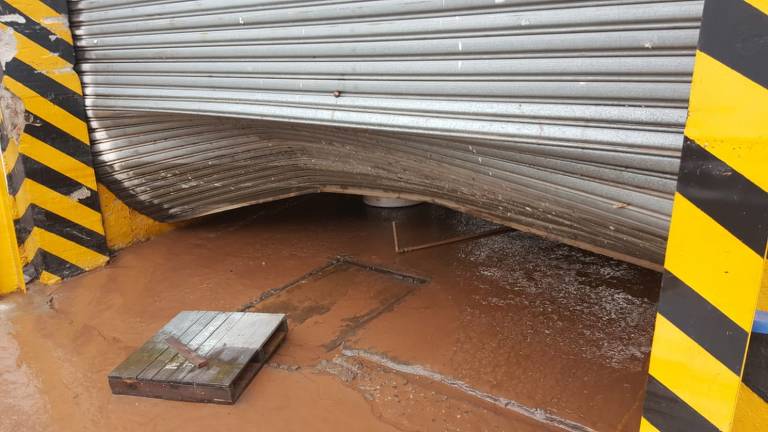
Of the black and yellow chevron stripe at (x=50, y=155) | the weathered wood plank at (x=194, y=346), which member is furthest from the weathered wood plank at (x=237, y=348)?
the black and yellow chevron stripe at (x=50, y=155)

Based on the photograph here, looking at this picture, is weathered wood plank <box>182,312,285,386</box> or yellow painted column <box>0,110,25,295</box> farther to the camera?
yellow painted column <box>0,110,25,295</box>

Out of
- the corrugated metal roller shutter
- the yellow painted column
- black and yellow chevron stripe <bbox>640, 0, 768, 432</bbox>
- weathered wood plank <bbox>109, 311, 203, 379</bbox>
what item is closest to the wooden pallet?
weathered wood plank <bbox>109, 311, 203, 379</bbox>

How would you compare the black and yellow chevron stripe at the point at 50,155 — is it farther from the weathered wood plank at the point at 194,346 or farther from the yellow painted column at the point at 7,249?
the weathered wood plank at the point at 194,346

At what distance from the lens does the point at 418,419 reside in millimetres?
2482

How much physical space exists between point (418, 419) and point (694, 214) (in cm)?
169

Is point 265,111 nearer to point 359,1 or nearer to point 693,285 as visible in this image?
point 359,1

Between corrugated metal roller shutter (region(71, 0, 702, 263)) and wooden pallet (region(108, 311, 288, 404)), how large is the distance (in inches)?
42.8

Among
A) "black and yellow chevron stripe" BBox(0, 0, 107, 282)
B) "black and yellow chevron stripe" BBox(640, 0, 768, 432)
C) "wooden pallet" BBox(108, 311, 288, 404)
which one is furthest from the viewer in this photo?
"black and yellow chevron stripe" BBox(0, 0, 107, 282)

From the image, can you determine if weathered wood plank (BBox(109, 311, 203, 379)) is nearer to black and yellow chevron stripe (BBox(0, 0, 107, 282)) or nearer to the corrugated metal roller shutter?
the corrugated metal roller shutter

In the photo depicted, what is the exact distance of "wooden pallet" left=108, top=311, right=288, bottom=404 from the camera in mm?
2742

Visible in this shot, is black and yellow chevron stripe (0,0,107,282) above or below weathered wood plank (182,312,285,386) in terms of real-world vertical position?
above

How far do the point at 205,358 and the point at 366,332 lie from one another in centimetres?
86

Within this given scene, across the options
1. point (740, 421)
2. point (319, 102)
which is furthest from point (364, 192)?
point (740, 421)

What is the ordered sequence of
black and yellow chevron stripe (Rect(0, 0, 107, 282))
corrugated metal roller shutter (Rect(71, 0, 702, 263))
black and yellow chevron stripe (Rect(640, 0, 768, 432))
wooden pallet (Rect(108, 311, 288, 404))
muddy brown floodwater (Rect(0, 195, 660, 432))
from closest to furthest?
black and yellow chevron stripe (Rect(640, 0, 768, 432))
corrugated metal roller shutter (Rect(71, 0, 702, 263))
muddy brown floodwater (Rect(0, 195, 660, 432))
wooden pallet (Rect(108, 311, 288, 404))
black and yellow chevron stripe (Rect(0, 0, 107, 282))
